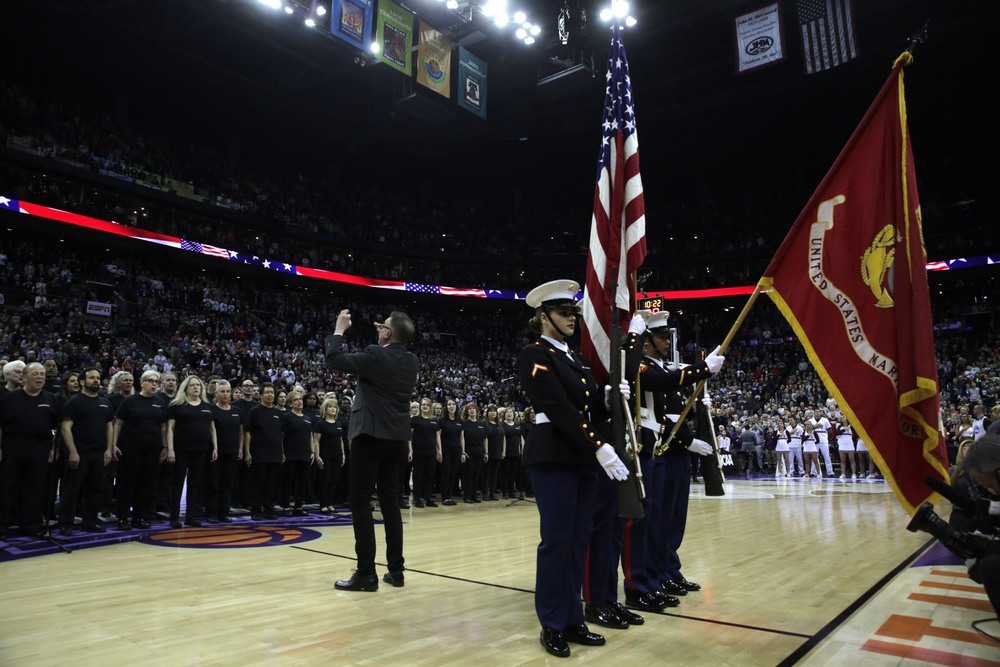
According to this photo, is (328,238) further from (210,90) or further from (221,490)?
(221,490)

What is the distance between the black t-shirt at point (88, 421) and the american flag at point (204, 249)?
1866 centimetres

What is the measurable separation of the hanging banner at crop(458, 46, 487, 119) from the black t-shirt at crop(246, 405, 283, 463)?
50.4ft

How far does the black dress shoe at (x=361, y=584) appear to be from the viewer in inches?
150

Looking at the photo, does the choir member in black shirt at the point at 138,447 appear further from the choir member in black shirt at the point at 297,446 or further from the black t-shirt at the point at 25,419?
the choir member in black shirt at the point at 297,446

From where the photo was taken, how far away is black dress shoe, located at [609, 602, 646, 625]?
3.20m

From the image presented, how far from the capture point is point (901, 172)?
3.41 meters

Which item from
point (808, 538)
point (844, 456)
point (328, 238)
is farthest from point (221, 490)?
point (328, 238)

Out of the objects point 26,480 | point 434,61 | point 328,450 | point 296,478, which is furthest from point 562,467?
point 434,61

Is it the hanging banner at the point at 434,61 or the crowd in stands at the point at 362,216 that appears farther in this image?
the crowd in stands at the point at 362,216

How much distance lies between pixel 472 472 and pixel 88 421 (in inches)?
219

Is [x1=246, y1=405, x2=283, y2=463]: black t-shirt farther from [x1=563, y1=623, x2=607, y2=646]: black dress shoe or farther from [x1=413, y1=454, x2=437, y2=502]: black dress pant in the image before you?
[x1=563, y1=623, x2=607, y2=646]: black dress shoe

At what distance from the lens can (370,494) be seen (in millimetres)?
3969

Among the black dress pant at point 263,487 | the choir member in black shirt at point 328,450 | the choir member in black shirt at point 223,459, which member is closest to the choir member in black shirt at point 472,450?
the choir member in black shirt at point 328,450

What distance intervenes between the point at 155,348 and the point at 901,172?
19323 mm
